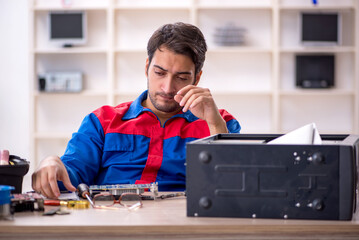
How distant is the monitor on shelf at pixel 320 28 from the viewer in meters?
4.94

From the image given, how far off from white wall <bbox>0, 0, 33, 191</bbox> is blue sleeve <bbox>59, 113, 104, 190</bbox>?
3.31m

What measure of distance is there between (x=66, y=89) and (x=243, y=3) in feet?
6.04

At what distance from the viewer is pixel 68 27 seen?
500 centimetres

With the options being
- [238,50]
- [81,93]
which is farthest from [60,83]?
[238,50]

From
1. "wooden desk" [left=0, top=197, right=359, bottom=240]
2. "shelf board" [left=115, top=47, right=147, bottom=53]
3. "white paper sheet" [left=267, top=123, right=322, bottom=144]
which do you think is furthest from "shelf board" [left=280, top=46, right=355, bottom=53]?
"wooden desk" [left=0, top=197, right=359, bottom=240]

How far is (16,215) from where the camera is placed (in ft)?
4.16

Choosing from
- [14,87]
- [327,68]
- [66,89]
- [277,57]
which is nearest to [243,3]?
[277,57]

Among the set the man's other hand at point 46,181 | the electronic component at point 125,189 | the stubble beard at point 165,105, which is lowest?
the electronic component at point 125,189

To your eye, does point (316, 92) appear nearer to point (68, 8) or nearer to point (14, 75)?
point (68, 8)

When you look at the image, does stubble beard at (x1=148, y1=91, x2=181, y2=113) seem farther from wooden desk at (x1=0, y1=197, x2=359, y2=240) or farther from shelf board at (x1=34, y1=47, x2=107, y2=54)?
shelf board at (x1=34, y1=47, x2=107, y2=54)

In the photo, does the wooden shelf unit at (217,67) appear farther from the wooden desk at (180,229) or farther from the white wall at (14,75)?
the wooden desk at (180,229)

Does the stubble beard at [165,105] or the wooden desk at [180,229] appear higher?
the stubble beard at [165,105]

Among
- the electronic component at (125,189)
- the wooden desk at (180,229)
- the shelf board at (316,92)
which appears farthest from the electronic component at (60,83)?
the wooden desk at (180,229)

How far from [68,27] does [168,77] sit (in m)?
3.20
